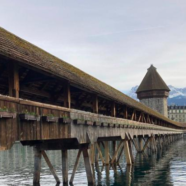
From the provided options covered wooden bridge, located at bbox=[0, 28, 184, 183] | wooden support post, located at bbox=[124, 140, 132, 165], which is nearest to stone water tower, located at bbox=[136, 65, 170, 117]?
wooden support post, located at bbox=[124, 140, 132, 165]

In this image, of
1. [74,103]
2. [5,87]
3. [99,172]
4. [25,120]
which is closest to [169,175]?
[99,172]

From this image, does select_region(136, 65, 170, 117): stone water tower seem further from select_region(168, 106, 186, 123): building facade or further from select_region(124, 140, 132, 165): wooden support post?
select_region(168, 106, 186, 123): building facade

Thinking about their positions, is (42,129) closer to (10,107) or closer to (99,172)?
(10,107)

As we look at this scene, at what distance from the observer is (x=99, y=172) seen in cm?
2466

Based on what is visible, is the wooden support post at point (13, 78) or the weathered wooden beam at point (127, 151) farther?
the weathered wooden beam at point (127, 151)

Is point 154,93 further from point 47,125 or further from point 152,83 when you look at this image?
point 47,125

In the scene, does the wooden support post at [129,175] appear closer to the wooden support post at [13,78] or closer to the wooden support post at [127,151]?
the wooden support post at [127,151]

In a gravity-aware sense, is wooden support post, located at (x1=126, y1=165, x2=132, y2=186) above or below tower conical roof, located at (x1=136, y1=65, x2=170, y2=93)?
below

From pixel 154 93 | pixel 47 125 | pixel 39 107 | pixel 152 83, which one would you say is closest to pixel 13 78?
pixel 39 107

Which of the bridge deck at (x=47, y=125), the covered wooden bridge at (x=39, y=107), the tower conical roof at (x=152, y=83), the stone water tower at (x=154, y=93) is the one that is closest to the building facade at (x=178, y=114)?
the tower conical roof at (x=152, y=83)

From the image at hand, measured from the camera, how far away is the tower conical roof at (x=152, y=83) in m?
89.1

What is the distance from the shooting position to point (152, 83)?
297 feet

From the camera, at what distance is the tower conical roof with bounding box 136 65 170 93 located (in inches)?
3506

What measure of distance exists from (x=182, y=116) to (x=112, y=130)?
514ft
